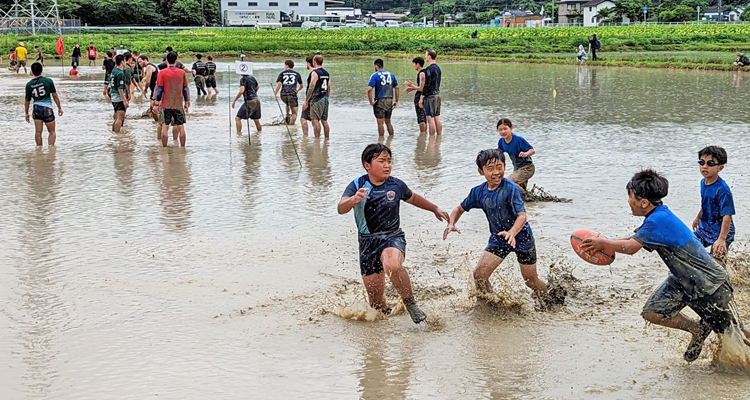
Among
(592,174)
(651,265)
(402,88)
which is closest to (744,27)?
(402,88)

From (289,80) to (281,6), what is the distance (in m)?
109

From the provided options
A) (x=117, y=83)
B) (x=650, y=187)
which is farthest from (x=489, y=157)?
(x=117, y=83)

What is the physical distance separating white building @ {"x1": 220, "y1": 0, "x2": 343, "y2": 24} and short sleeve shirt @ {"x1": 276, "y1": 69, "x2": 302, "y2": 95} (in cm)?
10024

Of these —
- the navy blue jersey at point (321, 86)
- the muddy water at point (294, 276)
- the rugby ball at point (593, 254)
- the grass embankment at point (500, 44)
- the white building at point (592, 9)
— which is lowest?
the muddy water at point (294, 276)

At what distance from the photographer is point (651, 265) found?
28.0 feet

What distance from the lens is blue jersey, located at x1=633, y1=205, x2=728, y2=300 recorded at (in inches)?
216

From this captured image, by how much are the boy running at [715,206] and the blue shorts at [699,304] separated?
109cm

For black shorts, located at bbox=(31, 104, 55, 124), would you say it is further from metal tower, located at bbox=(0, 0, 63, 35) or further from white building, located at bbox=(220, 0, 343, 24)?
white building, located at bbox=(220, 0, 343, 24)

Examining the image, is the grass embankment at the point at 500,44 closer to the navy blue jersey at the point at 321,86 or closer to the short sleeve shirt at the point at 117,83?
the navy blue jersey at the point at 321,86

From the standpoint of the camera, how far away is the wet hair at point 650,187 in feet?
17.9

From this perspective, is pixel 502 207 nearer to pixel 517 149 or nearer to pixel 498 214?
pixel 498 214

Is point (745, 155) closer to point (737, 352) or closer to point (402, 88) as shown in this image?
point (737, 352)

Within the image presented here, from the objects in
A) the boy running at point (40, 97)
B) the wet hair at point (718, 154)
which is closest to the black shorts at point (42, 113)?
the boy running at point (40, 97)

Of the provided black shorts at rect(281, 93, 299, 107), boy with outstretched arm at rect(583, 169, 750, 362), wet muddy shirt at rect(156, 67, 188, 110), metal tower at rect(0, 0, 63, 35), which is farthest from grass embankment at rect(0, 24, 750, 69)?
boy with outstretched arm at rect(583, 169, 750, 362)
